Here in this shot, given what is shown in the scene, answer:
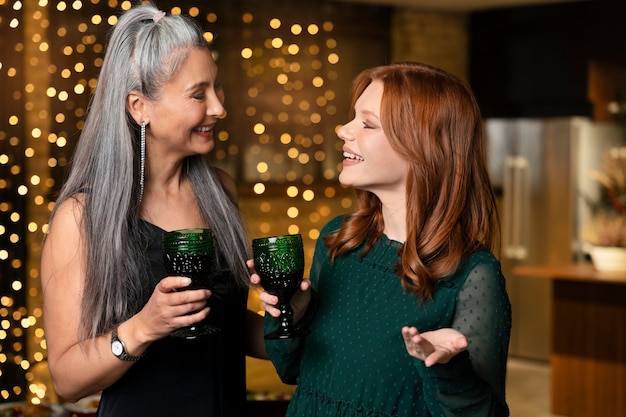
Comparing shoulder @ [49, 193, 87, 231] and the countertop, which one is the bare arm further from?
the countertop

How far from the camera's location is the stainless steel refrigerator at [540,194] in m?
7.35

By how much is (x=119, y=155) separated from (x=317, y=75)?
4.83m

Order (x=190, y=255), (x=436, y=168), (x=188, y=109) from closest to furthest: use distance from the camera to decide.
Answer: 1. (x=190, y=255)
2. (x=436, y=168)
3. (x=188, y=109)

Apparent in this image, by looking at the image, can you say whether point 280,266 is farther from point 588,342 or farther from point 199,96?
point 588,342

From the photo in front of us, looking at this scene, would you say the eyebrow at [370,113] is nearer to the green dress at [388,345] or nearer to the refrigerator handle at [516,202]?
the green dress at [388,345]

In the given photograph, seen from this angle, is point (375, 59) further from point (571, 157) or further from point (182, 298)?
point (182, 298)

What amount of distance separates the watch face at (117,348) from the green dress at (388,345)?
12.0 inches

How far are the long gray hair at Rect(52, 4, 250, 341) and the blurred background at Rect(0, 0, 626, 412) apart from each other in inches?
115

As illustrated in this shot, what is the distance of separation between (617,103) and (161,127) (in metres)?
5.98

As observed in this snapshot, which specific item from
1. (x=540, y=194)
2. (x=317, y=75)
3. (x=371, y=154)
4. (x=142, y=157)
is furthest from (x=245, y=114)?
(x=371, y=154)

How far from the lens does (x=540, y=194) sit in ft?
24.7

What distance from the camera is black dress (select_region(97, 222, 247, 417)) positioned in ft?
6.60

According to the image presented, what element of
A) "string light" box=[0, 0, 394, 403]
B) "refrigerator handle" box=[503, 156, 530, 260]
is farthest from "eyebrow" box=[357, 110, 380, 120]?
"refrigerator handle" box=[503, 156, 530, 260]

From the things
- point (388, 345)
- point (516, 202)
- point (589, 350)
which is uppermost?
point (516, 202)
